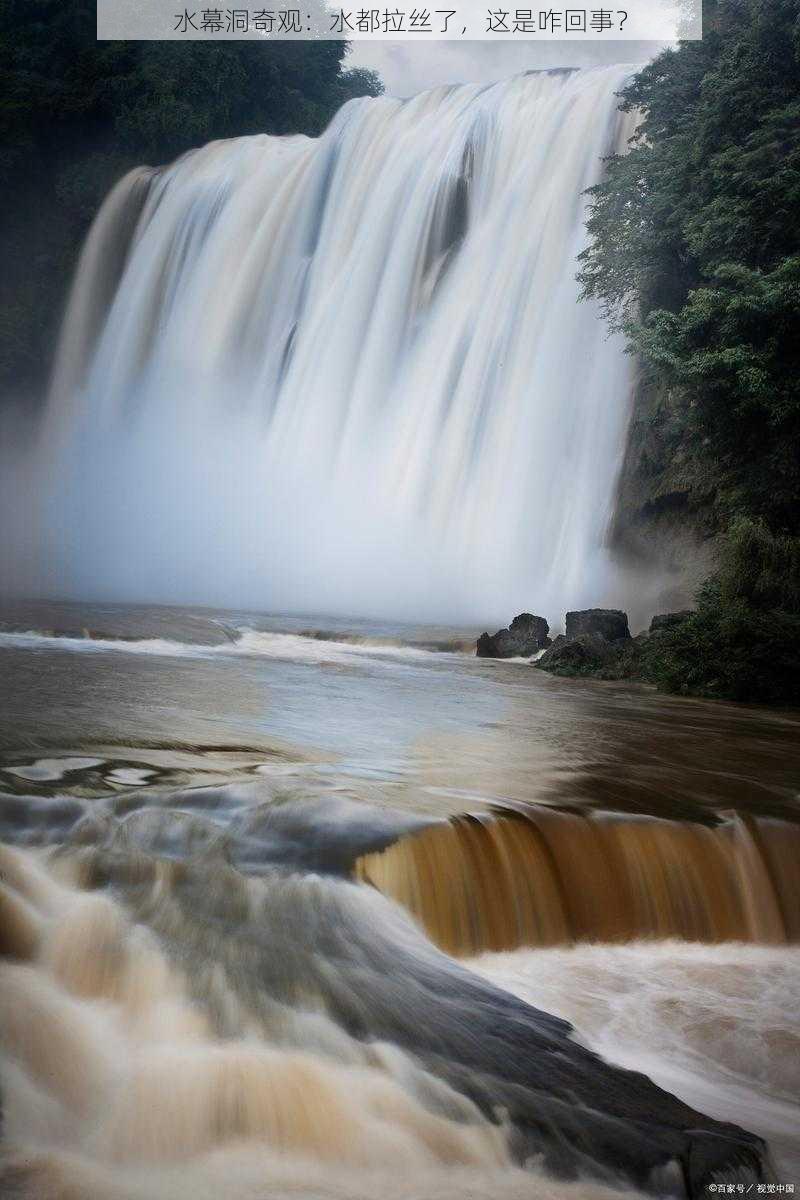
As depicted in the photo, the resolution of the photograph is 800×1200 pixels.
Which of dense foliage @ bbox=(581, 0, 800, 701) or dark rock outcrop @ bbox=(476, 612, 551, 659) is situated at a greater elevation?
dense foliage @ bbox=(581, 0, 800, 701)

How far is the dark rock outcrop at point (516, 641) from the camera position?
13938 mm

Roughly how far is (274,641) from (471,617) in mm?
4828

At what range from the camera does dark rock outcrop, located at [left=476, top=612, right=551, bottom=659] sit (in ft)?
45.7

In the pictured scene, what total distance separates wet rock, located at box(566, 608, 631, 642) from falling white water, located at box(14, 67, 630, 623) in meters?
3.33

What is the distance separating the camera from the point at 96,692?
8.41 metres

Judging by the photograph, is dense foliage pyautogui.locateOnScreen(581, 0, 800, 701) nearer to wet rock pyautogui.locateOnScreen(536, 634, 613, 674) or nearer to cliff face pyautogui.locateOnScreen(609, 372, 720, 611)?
cliff face pyautogui.locateOnScreen(609, 372, 720, 611)

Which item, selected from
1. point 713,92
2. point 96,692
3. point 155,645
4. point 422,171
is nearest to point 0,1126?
point 96,692

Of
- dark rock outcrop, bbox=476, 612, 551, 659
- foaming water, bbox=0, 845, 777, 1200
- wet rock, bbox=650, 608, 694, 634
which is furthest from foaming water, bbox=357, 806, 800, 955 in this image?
dark rock outcrop, bbox=476, 612, 551, 659

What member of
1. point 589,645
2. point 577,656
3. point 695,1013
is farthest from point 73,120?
point 695,1013

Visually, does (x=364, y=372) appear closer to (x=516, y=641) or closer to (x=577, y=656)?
(x=516, y=641)

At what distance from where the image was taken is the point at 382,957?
13.1 feet

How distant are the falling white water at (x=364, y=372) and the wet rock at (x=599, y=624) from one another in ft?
10.9

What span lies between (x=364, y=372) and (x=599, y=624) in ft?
32.8

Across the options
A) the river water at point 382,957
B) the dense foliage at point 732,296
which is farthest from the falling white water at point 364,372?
the river water at point 382,957
